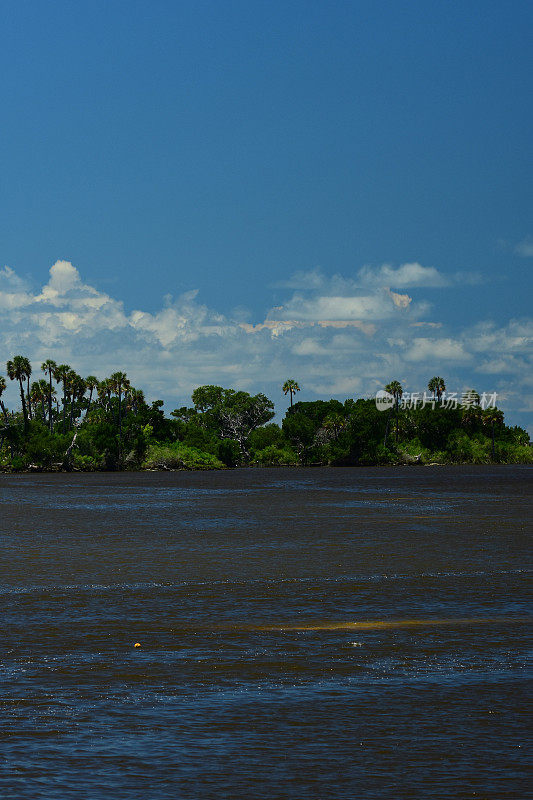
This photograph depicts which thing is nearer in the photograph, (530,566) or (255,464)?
(530,566)

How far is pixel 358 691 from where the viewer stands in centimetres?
1024

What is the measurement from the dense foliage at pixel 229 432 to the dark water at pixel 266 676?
377 ft

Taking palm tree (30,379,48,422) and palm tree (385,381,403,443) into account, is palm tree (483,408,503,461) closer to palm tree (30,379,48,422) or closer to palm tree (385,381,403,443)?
palm tree (385,381,403,443)

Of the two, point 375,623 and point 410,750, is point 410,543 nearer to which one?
point 375,623

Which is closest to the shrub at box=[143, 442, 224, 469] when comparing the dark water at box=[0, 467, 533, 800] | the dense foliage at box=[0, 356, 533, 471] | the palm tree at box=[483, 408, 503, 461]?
the dense foliage at box=[0, 356, 533, 471]

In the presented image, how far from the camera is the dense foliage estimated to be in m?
140

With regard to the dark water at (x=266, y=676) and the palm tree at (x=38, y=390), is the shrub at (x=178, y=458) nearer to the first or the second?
the palm tree at (x=38, y=390)

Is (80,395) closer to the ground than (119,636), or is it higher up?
higher up

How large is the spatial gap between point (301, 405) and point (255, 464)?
1313 cm

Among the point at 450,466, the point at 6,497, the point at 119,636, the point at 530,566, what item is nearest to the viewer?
the point at 119,636

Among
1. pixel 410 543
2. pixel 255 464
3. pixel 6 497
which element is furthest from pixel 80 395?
pixel 410 543

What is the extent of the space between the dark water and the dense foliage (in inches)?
4528

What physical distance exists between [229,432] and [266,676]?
543 ft

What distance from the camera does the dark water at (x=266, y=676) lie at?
25.2 ft
